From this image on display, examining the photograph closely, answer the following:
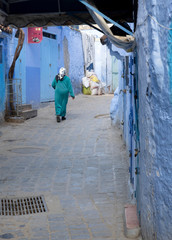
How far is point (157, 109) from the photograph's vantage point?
2.94 metres

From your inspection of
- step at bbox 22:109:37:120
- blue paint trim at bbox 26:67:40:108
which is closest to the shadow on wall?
blue paint trim at bbox 26:67:40:108

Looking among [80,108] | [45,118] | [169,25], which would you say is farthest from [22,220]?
[80,108]

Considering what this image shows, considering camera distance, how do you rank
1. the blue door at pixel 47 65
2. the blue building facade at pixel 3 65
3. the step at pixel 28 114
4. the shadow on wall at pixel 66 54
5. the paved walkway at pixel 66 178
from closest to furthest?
the paved walkway at pixel 66 178
the blue building facade at pixel 3 65
the step at pixel 28 114
the blue door at pixel 47 65
the shadow on wall at pixel 66 54

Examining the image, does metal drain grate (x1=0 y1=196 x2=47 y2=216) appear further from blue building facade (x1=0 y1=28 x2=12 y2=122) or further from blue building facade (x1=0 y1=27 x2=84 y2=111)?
blue building facade (x1=0 y1=27 x2=84 y2=111)

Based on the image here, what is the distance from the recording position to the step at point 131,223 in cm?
381

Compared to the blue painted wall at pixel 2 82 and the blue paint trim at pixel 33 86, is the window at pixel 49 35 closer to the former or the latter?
the blue paint trim at pixel 33 86

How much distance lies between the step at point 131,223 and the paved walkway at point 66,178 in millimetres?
102

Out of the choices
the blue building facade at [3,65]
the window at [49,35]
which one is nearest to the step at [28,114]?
the blue building facade at [3,65]

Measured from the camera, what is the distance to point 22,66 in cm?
1418

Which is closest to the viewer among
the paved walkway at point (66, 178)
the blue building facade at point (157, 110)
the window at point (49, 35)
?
the blue building facade at point (157, 110)

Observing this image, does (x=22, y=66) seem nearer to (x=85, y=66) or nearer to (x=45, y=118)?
(x=45, y=118)

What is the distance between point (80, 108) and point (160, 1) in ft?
45.0

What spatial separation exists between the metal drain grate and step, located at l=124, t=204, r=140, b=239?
1124 millimetres

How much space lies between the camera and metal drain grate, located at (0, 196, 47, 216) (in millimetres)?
4738
